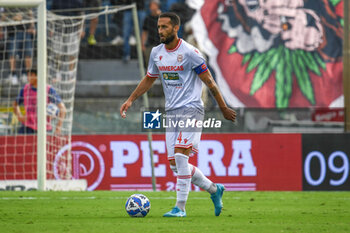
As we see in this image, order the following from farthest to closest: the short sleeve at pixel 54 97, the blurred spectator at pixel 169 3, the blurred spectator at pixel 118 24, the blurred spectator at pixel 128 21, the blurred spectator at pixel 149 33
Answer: the blurred spectator at pixel 118 24
the blurred spectator at pixel 128 21
the blurred spectator at pixel 169 3
the blurred spectator at pixel 149 33
the short sleeve at pixel 54 97

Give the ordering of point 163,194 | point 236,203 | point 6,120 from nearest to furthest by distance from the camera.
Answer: point 236,203, point 163,194, point 6,120

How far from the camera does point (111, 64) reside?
17.8m

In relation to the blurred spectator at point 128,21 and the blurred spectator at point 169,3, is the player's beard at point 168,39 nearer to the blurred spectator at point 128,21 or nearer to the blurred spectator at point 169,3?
the blurred spectator at point 169,3

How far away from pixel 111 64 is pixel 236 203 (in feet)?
29.0

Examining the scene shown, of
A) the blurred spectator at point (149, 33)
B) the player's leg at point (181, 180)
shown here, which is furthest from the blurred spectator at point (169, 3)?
the player's leg at point (181, 180)

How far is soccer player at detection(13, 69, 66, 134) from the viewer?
13664 millimetres

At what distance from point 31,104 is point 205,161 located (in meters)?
3.40

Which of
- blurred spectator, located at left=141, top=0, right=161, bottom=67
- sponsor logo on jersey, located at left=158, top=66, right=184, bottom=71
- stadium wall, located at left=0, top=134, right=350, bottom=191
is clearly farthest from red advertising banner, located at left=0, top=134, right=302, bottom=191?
sponsor logo on jersey, located at left=158, top=66, right=184, bottom=71

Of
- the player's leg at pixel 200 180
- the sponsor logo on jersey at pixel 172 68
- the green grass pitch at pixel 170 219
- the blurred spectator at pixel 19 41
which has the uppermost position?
the blurred spectator at pixel 19 41

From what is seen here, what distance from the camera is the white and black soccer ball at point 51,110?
1359 cm

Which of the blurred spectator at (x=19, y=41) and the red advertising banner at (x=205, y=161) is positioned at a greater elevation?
the blurred spectator at (x=19, y=41)

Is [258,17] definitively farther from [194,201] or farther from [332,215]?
[332,215]

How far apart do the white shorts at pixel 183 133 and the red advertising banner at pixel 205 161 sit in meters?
5.97

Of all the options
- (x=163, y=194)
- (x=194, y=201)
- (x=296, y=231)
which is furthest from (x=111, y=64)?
(x=296, y=231)
